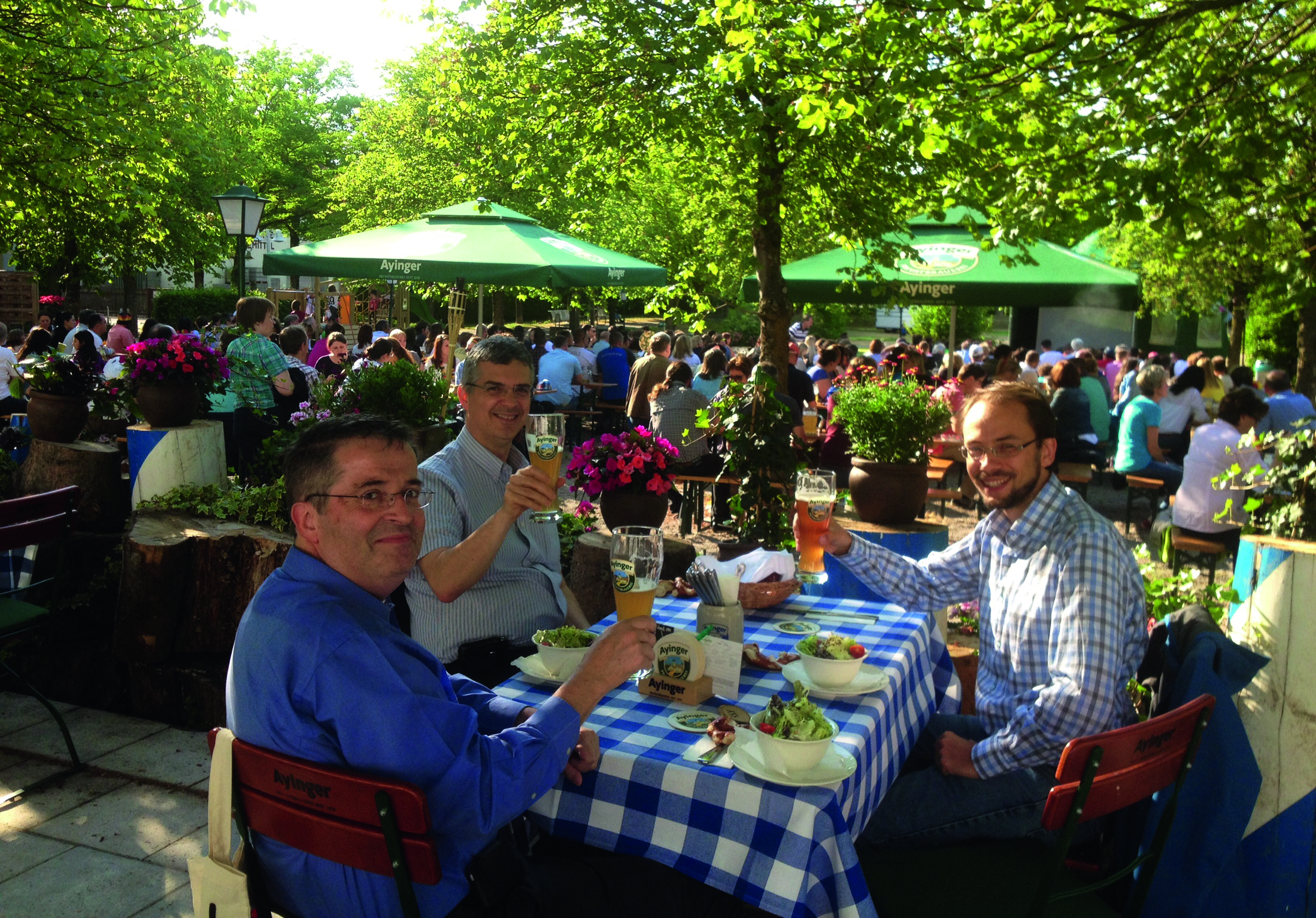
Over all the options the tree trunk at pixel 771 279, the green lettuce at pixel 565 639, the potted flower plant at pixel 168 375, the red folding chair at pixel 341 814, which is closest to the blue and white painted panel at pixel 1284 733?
the green lettuce at pixel 565 639

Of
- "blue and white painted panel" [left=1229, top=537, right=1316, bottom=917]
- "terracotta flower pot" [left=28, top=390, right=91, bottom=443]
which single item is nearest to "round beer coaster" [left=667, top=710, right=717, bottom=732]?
"blue and white painted panel" [left=1229, top=537, right=1316, bottom=917]

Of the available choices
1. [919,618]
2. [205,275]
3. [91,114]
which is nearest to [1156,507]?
[919,618]

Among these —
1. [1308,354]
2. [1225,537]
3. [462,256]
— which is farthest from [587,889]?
[1308,354]

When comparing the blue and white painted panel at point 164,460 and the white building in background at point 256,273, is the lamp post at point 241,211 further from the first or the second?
the white building in background at point 256,273

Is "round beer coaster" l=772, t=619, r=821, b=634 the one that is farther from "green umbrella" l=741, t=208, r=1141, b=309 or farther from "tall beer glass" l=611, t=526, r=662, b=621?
"green umbrella" l=741, t=208, r=1141, b=309

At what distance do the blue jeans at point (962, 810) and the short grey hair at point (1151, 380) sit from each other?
25.8 ft

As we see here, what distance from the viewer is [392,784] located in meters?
1.71

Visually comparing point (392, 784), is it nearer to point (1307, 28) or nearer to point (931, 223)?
point (1307, 28)


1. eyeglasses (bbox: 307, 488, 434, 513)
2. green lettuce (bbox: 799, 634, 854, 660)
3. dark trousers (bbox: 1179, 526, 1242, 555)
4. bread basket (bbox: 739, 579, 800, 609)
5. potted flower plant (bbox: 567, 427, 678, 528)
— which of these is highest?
eyeglasses (bbox: 307, 488, 434, 513)

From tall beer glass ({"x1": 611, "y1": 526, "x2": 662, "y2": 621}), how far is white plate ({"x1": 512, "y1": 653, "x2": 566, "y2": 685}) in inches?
10.8

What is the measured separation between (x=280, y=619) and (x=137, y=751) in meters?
3.25

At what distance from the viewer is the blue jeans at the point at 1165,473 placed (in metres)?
8.93

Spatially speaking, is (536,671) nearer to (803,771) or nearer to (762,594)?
(803,771)

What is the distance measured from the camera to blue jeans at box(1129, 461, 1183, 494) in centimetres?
893
